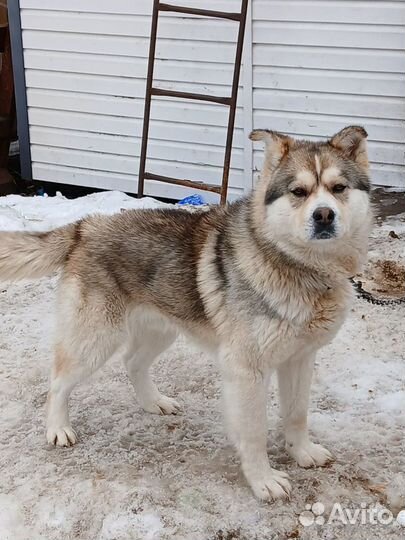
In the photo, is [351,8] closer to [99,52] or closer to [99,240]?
[99,52]

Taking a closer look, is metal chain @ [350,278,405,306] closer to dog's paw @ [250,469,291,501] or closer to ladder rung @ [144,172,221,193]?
dog's paw @ [250,469,291,501]

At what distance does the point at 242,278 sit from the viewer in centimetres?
325

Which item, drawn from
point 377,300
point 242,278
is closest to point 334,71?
point 377,300

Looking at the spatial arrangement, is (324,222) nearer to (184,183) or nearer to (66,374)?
(66,374)

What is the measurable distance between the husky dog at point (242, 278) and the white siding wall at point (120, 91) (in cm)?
387

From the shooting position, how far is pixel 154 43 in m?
6.98

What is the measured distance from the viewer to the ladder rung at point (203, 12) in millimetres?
6629

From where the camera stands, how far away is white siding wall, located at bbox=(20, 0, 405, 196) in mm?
6684

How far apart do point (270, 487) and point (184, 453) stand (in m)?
0.56

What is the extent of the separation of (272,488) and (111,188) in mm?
5362

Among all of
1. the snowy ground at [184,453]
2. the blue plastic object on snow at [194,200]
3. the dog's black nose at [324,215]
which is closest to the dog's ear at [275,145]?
the dog's black nose at [324,215]

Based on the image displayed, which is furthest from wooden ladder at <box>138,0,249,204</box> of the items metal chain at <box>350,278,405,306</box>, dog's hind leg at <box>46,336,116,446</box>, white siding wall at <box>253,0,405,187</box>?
dog's hind leg at <box>46,336,116,446</box>

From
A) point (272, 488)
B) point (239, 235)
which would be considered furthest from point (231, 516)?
point (239, 235)

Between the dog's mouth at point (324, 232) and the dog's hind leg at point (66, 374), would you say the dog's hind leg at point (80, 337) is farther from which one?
the dog's mouth at point (324, 232)
